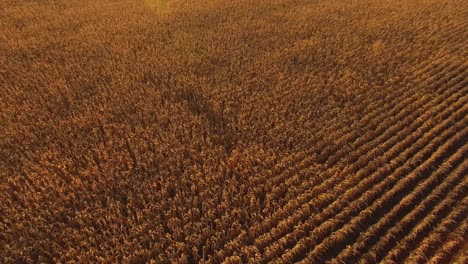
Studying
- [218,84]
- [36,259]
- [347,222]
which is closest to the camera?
[36,259]

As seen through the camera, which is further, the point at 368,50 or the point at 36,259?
the point at 368,50

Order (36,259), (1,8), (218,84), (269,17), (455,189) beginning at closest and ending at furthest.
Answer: (36,259) → (455,189) → (218,84) → (269,17) → (1,8)

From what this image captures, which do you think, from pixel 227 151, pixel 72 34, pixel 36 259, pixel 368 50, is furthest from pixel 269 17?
pixel 36 259

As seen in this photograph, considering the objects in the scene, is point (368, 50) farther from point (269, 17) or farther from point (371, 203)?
point (371, 203)

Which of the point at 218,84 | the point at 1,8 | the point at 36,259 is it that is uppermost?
the point at 1,8

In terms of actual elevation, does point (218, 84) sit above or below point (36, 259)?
above

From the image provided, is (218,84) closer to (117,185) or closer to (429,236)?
(117,185)

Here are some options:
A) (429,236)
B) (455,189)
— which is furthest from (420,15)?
(429,236)
